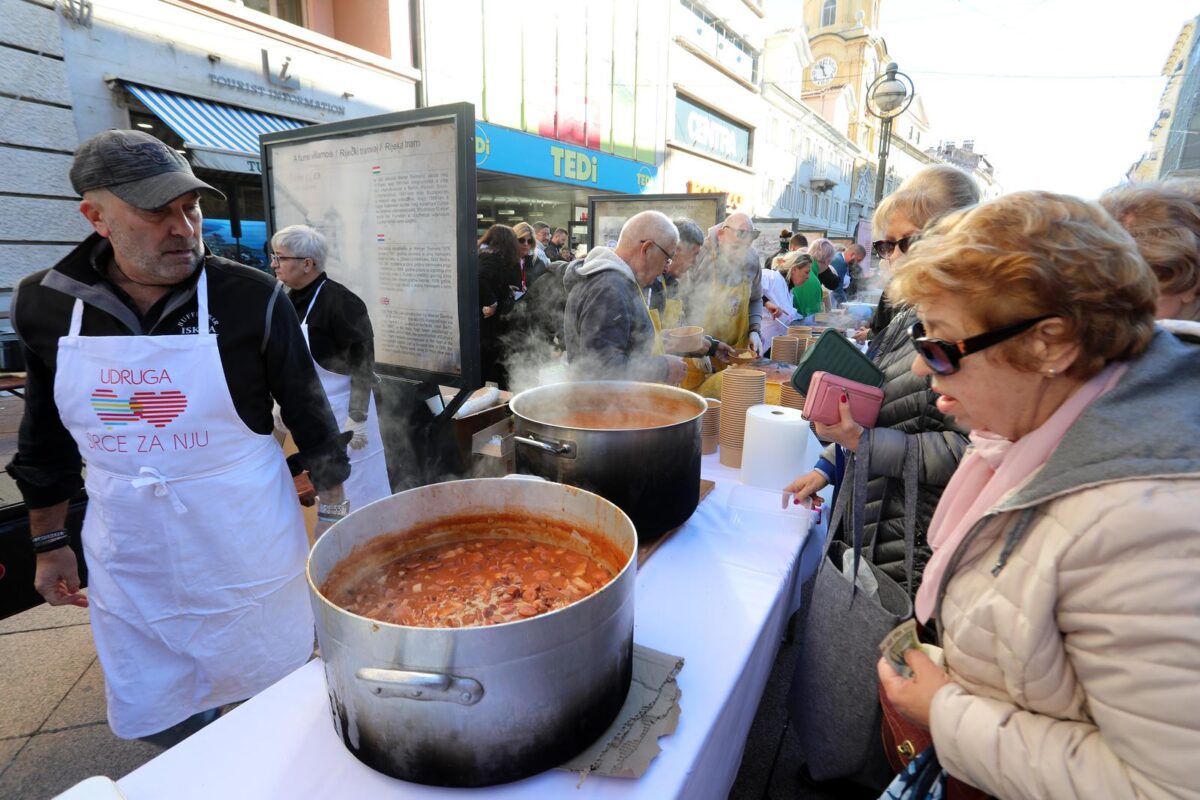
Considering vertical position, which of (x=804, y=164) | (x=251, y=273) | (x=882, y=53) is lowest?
(x=251, y=273)

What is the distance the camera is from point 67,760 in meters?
2.24

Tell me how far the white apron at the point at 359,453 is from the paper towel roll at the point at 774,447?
2.16 metres

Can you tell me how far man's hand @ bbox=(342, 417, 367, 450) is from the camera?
326 centimetres

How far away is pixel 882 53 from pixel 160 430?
183ft

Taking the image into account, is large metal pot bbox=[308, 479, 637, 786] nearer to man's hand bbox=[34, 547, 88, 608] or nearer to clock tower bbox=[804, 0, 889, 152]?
man's hand bbox=[34, 547, 88, 608]

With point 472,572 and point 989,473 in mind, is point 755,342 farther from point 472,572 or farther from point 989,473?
point 472,572

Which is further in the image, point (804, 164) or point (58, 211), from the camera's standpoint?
point (804, 164)

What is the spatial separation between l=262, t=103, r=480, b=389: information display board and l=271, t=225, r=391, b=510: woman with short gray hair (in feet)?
0.45

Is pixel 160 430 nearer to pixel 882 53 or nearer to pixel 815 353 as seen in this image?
pixel 815 353

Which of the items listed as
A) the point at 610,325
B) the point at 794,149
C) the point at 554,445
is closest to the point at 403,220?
the point at 610,325

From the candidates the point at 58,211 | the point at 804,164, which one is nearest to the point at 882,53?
the point at 804,164

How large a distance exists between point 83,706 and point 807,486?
3.25m

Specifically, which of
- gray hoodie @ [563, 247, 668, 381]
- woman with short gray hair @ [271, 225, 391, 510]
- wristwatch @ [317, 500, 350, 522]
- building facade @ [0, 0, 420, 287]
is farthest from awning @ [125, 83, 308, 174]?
wristwatch @ [317, 500, 350, 522]

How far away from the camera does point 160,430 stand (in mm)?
1657
